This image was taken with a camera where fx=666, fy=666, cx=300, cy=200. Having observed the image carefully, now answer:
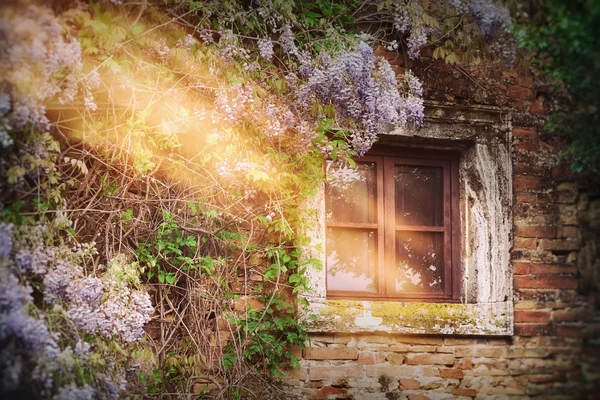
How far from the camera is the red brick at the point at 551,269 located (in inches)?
177

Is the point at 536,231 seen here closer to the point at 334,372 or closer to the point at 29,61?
the point at 334,372

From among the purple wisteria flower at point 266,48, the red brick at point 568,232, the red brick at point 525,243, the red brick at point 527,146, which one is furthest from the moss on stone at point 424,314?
the purple wisteria flower at point 266,48

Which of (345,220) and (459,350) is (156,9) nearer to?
(345,220)

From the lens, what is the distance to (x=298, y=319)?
404 centimetres

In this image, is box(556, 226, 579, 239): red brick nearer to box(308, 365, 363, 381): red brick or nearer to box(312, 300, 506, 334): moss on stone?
box(312, 300, 506, 334): moss on stone

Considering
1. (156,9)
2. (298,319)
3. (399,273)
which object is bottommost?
(298,319)

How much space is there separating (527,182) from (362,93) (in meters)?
1.38

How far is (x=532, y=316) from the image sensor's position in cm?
448

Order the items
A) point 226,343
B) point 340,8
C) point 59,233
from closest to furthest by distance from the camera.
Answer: point 59,233 < point 226,343 < point 340,8

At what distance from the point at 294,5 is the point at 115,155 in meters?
1.40

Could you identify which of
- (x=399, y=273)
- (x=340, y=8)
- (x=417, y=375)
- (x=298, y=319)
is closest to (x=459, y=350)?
(x=417, y=375)

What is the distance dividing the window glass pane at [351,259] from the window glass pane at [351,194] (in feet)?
0.33

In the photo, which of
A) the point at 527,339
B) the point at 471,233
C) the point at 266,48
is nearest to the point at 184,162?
the point at 266,48

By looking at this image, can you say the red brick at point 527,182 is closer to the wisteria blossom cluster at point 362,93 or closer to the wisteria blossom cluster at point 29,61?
the wisteria blossom cluster at point 362,93
